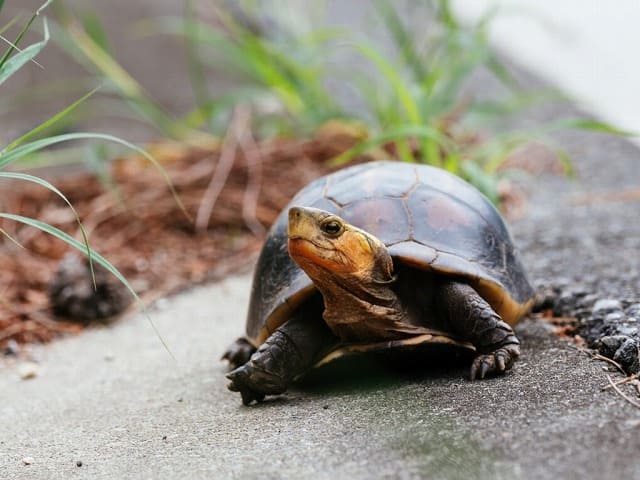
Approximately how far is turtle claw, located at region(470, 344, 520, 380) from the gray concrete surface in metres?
0.03

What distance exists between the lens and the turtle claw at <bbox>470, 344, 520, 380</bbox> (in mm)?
1646

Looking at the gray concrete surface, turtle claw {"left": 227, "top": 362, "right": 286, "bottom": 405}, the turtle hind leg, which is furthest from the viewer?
the turtle hind leg

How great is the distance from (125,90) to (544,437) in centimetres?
322

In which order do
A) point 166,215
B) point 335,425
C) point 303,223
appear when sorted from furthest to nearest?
point 166,215 < point 303,223 < point 335,425

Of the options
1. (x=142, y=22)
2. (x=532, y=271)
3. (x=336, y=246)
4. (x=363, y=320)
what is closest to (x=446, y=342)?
(x=363, y=320)

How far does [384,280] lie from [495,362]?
0.29 metres

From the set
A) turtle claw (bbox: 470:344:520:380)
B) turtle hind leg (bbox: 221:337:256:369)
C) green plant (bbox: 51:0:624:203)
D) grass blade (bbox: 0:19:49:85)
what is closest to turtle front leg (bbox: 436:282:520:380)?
turtle claw (bbox: 470:344:520:380)

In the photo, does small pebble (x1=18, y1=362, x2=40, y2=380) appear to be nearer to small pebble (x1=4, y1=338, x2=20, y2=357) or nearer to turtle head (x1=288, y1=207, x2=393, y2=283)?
small pebble (x1=4, y1=338, x2=20, y2=357)

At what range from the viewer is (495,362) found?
5.43 feet

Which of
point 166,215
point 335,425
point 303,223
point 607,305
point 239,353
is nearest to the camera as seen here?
point 335,425

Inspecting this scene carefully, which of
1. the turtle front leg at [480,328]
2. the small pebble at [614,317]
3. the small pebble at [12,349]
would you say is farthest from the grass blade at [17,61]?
the small pebble at [614,317]

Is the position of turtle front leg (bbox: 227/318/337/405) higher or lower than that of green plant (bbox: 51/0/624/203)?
lower

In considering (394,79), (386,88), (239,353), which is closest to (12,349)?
(239,353)

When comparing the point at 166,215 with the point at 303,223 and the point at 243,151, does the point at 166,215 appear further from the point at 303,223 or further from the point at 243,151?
the point at 303,223
